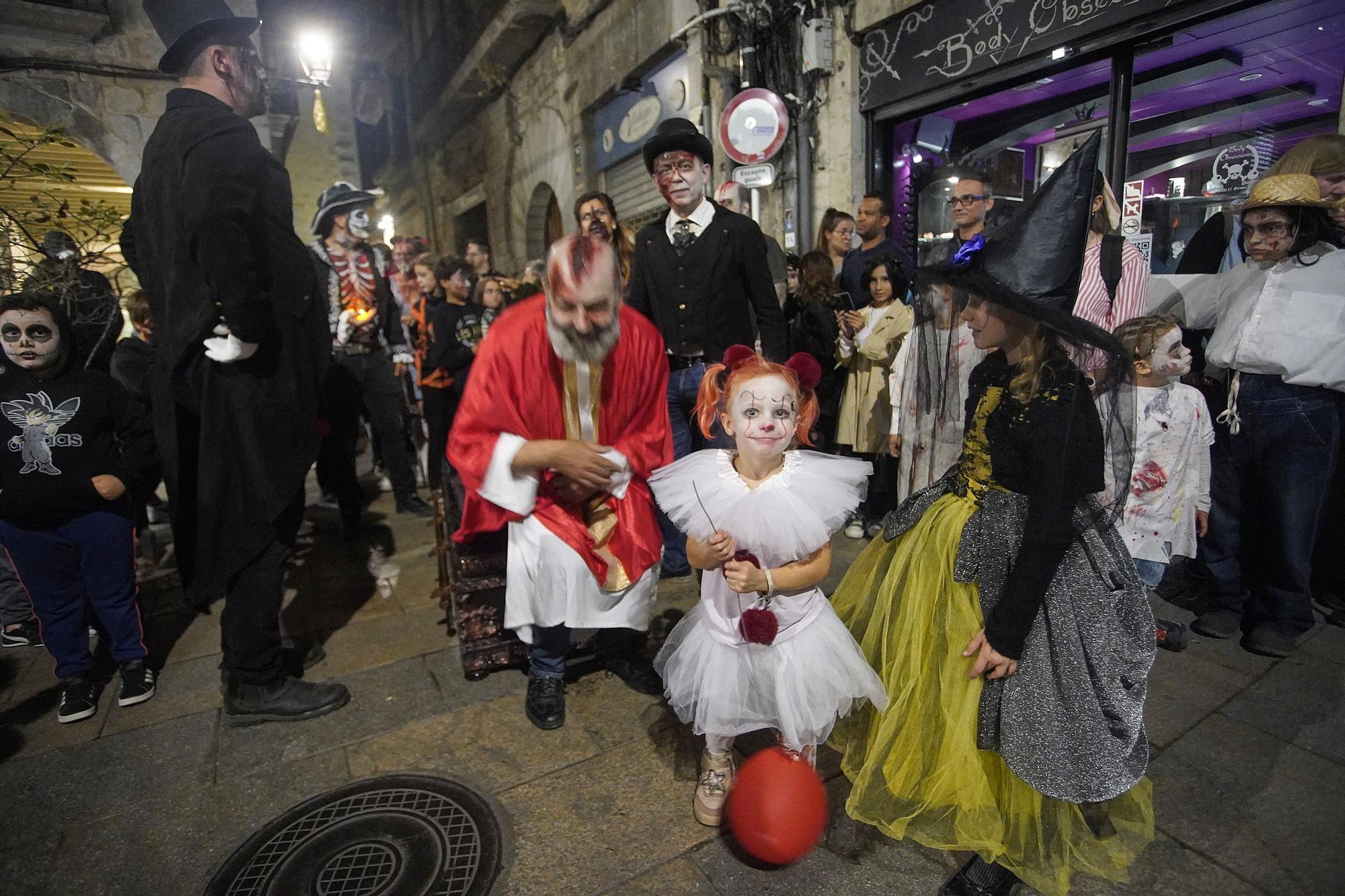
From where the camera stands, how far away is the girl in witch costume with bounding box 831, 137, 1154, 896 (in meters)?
1.64

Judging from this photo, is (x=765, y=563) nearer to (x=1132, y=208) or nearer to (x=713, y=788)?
(x=713, y=788)

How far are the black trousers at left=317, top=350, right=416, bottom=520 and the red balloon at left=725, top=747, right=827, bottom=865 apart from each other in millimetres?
4226

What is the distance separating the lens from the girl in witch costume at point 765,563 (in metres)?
1.86

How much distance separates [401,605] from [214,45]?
2.83 meters

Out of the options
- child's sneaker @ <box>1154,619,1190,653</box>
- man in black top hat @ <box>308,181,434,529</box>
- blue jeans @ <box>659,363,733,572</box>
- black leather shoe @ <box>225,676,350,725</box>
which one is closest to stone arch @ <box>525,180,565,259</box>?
man in black top hat @ <box>308,181,434,529</box>

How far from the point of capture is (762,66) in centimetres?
709

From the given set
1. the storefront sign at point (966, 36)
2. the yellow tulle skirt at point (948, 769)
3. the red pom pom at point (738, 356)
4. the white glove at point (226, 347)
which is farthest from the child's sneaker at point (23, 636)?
the storefront sign at point (966, 36)

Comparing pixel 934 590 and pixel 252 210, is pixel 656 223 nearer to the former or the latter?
pixel 252 210

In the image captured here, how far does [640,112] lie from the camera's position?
915 centimetres

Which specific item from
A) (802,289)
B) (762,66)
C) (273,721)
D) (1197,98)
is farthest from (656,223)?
(762,66)

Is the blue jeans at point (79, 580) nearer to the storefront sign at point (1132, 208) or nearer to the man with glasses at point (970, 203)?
the man with glasses at point (970, 203)

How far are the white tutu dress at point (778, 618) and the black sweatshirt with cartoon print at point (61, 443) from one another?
2.58m

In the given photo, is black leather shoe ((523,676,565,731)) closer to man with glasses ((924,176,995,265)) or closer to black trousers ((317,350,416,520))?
black trousers ((317,350,416,520))

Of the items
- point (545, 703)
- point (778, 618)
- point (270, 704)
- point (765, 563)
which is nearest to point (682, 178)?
point (765, 563)
